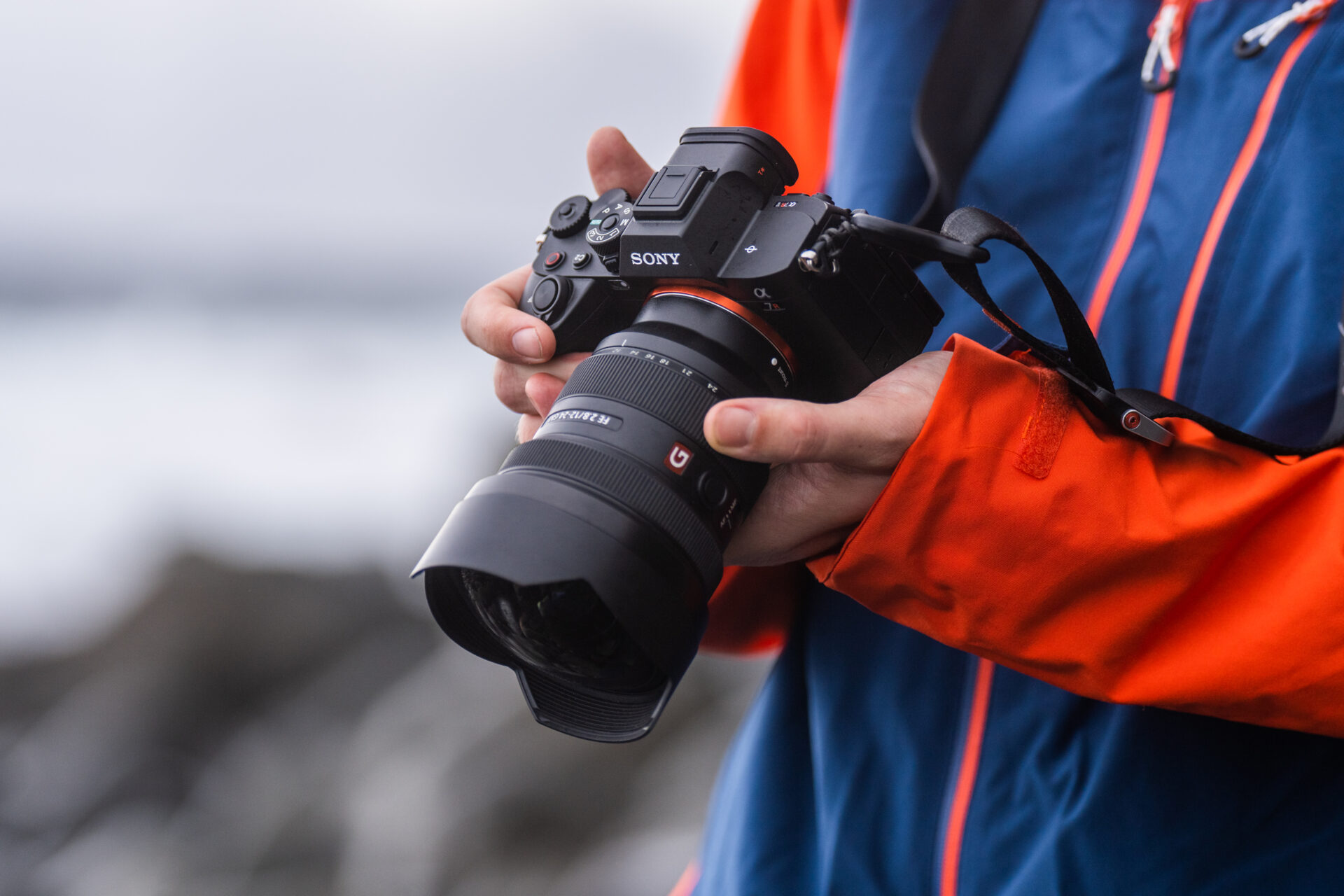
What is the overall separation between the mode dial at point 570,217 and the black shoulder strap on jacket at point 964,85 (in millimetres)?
277

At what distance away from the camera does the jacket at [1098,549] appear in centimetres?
51

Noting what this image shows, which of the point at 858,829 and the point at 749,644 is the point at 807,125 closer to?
the point at 749,644

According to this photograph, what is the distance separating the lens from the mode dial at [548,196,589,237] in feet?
2.45

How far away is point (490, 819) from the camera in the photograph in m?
1.80

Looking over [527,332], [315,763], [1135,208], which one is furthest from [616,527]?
[315,763]

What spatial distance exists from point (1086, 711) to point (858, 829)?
0.19 metres

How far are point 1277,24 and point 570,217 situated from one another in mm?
521

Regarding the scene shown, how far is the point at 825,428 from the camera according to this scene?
20.1 inches

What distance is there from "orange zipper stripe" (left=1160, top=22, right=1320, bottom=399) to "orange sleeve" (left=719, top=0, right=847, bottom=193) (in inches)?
15.0

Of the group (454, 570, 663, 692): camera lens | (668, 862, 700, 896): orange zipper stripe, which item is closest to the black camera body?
(454, 570, 663, 692): camera lens

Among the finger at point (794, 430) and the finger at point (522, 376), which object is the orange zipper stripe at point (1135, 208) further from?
the finger at point (522, 376)

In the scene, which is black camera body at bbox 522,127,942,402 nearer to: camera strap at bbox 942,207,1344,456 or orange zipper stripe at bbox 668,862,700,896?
camera strap at bbox 942,207,1344,456

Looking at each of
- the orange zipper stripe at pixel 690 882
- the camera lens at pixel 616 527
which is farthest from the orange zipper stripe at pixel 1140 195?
the orange zipper stripe at pixel 690 882

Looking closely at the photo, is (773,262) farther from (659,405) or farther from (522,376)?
(522,376)
